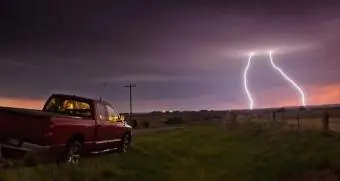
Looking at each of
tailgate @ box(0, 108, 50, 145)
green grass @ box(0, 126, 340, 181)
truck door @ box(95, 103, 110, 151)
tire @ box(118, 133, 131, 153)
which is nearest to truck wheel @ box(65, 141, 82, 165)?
green grass @ box(0, 126, 340, 181)

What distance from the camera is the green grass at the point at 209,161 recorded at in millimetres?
15414

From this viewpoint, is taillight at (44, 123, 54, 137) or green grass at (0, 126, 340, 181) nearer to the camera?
taillight at (44, 123, 54, 137)

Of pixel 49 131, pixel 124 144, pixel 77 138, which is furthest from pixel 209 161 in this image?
pixel 49 131

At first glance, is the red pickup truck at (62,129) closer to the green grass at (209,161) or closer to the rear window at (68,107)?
the rear window at (68,107)

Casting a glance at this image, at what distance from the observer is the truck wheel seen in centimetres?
1636

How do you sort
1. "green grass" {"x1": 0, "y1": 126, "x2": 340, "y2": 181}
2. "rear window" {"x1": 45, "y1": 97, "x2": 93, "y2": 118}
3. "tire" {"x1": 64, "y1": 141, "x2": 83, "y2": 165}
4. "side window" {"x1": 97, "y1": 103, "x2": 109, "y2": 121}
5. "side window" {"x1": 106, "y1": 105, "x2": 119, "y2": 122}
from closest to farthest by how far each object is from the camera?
"green grass" {"x1": 0, "y1": 126, "x2": 340, "y2": 181} < "tire" {"x1": 64, "y1": 141, "x2": 83, "y2": 165} < "rear window" {"x1": 45, "y1": 97, "x2": 93, "y2": 118} < "side window" {"x1": 97, "y1": 103, "x2": 109, "y2": 121} < "side window" {"x1": 106, "y1": 105, "x2": 119, "y2": 122}

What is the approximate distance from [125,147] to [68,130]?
6.54 meters

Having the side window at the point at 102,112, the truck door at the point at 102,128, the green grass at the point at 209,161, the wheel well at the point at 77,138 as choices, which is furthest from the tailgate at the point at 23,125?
the side window at the point at 102,112

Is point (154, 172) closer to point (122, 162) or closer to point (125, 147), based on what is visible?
point (122, 162)

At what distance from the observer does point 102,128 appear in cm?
1877

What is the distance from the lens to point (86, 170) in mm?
15469

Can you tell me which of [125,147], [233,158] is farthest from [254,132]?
[125,147]

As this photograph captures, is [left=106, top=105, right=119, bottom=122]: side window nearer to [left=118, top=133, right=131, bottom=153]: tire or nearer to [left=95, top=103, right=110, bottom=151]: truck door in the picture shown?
[left=95, top=103, right=110, bottom=151]: truck door

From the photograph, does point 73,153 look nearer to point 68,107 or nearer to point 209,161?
point 68,107
